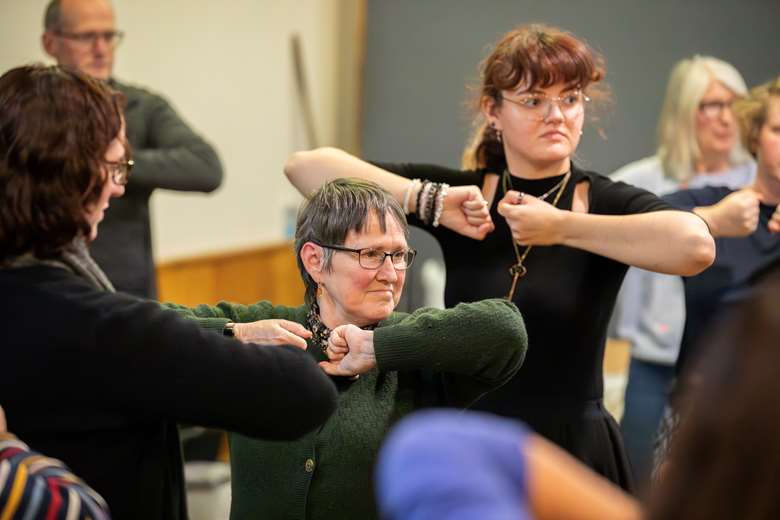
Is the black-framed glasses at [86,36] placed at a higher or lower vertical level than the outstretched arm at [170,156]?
higher

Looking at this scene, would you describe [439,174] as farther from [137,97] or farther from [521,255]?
[137,97]

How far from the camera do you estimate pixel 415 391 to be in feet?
5.57

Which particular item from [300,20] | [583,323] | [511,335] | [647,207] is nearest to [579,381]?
[583,323]

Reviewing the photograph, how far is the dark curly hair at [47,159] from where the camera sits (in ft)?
4.17

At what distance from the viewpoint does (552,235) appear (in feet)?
6.45

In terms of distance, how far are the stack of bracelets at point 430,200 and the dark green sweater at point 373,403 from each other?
429 mm

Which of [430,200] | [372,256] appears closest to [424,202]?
[430,200]

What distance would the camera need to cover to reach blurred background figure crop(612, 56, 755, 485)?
3.18 m

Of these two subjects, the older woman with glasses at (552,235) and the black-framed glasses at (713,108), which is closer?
the older woman with glasses at (552,235)

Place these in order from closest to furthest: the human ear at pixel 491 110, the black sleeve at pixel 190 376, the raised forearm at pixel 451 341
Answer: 1. the black sleeve at pixel 190 376
2. the raised forearm at pixel 451 341
3. the human ear at pixel 491 110

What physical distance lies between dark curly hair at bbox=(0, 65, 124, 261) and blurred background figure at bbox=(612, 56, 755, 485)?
7.03ft

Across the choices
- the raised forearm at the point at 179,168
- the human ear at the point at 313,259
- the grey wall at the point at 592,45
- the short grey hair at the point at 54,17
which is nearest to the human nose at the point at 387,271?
the human ear at the point at 313,259

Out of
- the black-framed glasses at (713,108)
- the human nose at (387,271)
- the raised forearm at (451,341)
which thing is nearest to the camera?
the raised forearm at (451,341)

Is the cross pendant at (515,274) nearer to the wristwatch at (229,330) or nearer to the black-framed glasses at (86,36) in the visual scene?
the wristwatch at (229,330)
